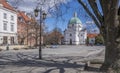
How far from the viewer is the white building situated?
229 feet

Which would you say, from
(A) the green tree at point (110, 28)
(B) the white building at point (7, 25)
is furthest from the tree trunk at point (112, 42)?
(B) the white building at point (7, 25)

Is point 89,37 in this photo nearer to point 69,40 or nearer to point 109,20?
point 69,40

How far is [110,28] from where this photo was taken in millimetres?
14383

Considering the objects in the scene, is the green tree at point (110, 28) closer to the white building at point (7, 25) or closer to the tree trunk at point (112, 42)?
the tree trunk at point (112, 42)

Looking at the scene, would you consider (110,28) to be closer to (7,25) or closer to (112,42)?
(112,42)

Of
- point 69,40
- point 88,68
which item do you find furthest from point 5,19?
point 69,40

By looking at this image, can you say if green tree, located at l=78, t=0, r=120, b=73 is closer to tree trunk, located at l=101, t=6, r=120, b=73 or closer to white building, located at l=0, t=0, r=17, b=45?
tree trunk, located at l=101, t=6, r=120, b=73

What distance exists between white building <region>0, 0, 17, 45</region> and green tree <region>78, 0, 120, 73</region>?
53971mm

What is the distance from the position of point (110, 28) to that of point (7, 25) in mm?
61276

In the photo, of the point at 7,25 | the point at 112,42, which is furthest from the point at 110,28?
the point at 7,25

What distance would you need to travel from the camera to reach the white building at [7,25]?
6975cm

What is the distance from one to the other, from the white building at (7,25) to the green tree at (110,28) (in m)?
54.0

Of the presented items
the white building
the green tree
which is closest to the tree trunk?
the green tree

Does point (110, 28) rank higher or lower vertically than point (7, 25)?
lower
